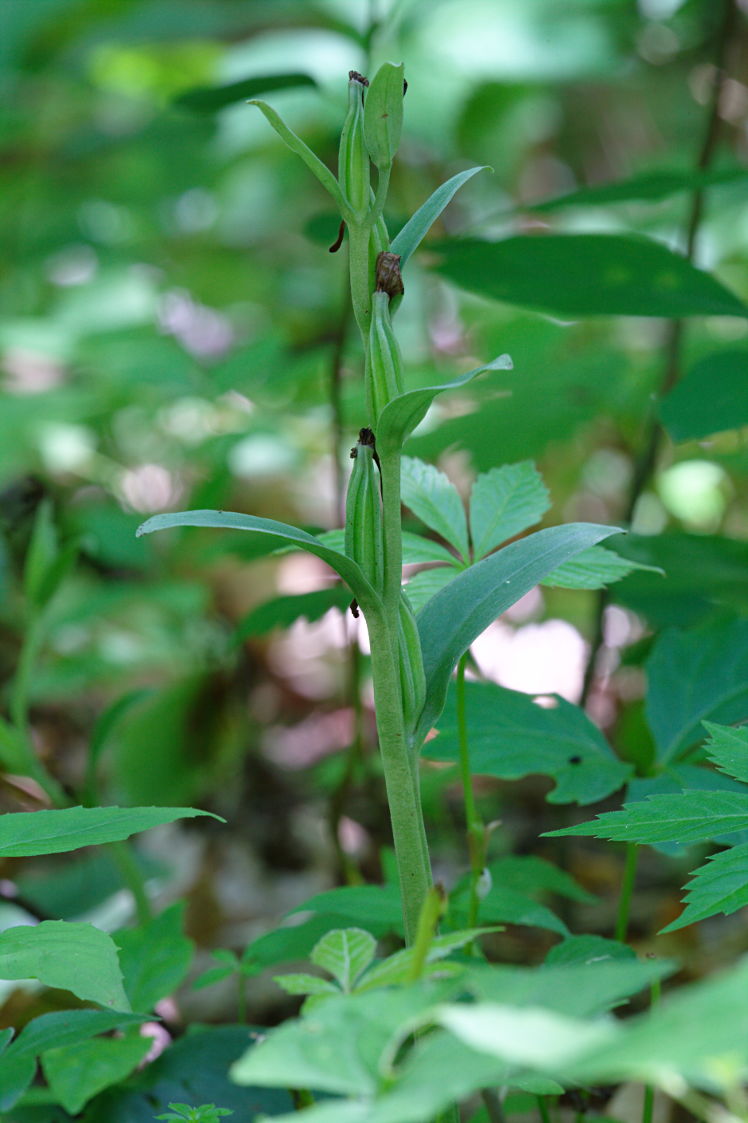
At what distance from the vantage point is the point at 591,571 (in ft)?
2.01

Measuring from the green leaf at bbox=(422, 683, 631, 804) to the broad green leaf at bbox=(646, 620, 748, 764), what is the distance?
0.06m

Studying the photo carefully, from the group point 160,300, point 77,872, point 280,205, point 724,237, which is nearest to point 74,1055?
point 77,872

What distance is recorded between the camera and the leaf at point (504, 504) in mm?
654

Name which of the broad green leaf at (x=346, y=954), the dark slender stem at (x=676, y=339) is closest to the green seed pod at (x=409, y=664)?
the broad green leaf at (x=346, y=954)

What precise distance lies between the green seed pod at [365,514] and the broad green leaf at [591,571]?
16 centimetres

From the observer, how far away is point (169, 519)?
418 mm

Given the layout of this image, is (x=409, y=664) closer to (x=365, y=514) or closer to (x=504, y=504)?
(x=365, y=514)

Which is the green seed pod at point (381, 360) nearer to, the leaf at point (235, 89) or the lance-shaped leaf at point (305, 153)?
the lance-shaped leaf at point (305, 153)

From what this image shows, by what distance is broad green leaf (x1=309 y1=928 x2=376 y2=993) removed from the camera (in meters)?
0.40

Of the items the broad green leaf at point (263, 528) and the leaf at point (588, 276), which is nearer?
the broad green leaf at point (263, 528)

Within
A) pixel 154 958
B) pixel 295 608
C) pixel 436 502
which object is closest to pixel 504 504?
pixel 436 502

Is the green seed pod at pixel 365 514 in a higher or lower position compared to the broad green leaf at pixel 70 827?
higher

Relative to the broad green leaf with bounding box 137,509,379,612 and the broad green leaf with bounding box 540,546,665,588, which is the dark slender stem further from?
the broad green leaf with bounding box 137,509,379,612

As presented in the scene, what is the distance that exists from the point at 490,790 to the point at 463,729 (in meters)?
0.96
